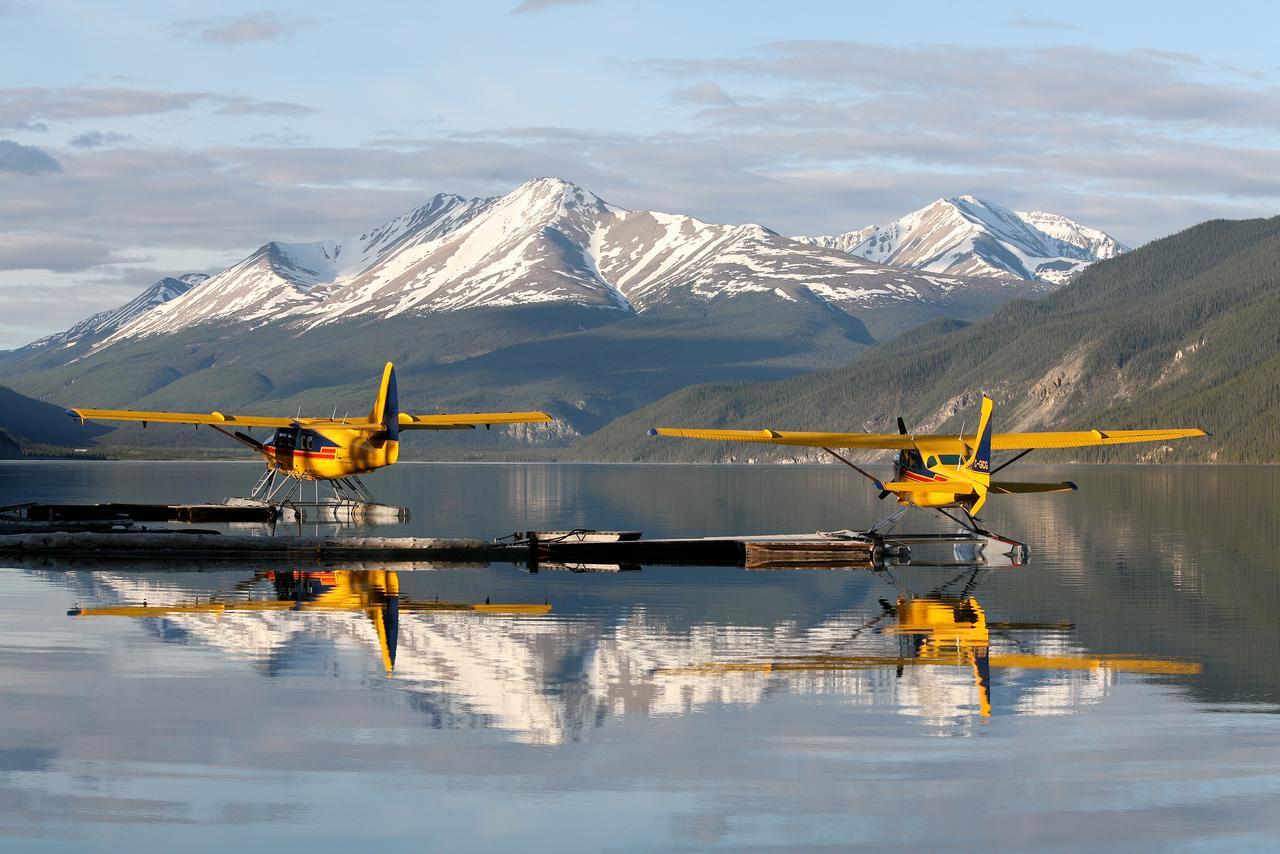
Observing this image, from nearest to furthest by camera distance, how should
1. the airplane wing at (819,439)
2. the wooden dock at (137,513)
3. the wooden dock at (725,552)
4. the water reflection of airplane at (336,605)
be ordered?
1. the water reflection of airplane at (336,605)
2. the wooden dock at (725,552)
3. the airplane wing at (819,439)
4. the wooden dock at (137,513)

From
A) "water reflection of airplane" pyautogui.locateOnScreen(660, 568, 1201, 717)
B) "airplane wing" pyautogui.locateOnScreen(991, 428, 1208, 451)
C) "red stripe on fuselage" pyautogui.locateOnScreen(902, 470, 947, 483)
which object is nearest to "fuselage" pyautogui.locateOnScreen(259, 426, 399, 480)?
"red stripe on fuselage" pyautogui.locateOnScreen(902, 470, 947, 483)

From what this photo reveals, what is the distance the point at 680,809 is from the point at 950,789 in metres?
3.10

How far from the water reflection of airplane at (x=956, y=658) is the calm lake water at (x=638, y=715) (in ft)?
0.43

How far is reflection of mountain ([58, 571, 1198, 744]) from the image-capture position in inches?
886

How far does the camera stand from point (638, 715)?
21625 mm

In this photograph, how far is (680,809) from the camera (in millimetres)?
17109

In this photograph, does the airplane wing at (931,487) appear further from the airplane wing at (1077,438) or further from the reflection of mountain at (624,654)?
the reflection of mountain at (624,654)

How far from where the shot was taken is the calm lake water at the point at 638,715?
16625 millimetres

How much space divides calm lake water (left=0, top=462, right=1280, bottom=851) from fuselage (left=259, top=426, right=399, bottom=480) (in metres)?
18.8

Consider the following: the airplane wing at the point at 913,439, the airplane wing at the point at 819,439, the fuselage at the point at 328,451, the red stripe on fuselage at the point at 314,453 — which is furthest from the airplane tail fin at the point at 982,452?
the red stripe on fuselage at the point at 314,453

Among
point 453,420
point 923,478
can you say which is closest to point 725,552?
point 923,478

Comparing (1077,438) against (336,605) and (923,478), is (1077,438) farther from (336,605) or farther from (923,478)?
(336,605)

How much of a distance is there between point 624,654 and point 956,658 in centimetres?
561

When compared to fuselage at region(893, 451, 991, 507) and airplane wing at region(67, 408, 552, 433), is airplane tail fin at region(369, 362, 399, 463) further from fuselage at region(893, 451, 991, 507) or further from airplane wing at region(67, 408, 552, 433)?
fuselage at region(893, 451, 991, 507)
